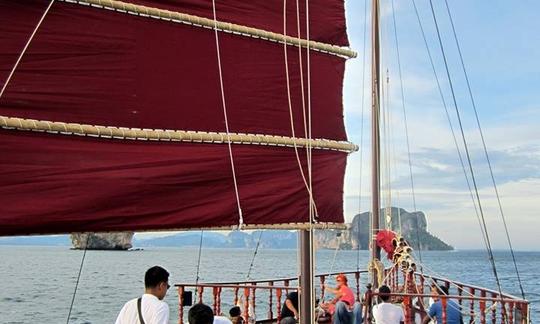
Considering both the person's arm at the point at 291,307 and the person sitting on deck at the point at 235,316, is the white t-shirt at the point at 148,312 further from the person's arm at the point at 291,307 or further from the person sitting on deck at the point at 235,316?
the person's arm at the point at 291,307

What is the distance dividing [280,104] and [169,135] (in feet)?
5.08

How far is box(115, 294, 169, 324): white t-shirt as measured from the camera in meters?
3.47

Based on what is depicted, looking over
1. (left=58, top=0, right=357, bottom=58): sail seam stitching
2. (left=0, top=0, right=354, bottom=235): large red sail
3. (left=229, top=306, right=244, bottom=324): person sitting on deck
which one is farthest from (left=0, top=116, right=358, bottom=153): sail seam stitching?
(left=229, top=306, right=244, bottom=324): person sitting on deck

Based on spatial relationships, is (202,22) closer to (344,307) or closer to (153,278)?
(153,278)

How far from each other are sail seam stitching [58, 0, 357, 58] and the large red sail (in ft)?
0.17

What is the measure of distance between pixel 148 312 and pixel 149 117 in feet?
7.26

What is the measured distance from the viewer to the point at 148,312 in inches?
137

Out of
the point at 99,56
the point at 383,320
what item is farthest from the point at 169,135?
the point at 383,320

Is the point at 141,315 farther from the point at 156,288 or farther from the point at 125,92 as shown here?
the point at 125,92

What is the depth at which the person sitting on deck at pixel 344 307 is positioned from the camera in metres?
7.56

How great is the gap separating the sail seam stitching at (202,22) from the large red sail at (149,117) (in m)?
0.05

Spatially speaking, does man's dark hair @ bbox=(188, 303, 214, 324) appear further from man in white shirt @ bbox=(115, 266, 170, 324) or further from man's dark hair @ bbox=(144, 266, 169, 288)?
man's dark hair @ bbox=(144, 266, 169, 288)

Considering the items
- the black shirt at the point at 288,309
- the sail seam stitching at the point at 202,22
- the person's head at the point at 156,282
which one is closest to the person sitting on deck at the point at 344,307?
the black shirt at the point at 288,309

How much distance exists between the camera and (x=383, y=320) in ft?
22.0
